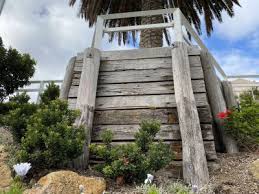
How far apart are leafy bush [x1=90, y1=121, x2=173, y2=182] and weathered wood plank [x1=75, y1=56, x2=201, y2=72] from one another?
134cm

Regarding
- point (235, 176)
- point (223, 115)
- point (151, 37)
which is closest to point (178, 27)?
point (223, 115)

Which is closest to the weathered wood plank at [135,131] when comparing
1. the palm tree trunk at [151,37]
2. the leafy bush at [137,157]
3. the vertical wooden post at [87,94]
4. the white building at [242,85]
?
the vertical wooden post at [87,94]

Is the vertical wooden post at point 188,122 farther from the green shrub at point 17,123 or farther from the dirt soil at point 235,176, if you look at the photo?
the green shrub at point 17,123

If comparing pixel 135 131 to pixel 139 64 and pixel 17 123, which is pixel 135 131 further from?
pixel 17 123

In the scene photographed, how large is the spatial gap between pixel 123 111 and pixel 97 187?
1.32m

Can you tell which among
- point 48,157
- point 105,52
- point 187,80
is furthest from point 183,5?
point 48,157

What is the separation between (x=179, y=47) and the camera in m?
4.08

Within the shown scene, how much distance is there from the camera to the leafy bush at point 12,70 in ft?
19.6

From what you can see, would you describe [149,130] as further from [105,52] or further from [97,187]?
[105,52]

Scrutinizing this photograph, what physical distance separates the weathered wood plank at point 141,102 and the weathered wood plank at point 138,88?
7cm

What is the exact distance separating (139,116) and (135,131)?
22 cm

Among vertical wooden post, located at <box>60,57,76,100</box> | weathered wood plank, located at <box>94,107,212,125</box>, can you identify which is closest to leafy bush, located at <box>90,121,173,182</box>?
weathered wood plank, located at <box>94,107,212,125</box>

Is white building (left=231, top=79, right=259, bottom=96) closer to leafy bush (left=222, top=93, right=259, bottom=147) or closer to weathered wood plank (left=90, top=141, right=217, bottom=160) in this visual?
leafy bush (left=222, top=93, right=259, bottom=147)

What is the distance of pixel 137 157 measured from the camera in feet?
9.59
